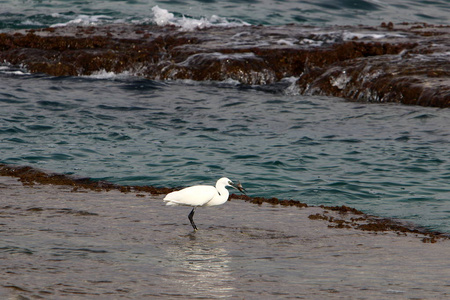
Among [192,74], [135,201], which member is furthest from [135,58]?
[135,201]

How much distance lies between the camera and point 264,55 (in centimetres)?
2184

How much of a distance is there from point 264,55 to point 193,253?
587 inches

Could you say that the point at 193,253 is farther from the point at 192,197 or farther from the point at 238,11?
the point at 238,11

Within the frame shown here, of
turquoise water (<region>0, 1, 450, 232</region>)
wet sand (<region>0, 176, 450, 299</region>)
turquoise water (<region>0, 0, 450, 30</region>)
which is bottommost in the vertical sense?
turquoise water (<region>0, 1, 450, 232</region>)

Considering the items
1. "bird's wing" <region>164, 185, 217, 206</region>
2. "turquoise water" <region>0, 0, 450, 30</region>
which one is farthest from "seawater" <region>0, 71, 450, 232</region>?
"turquoise water" <region>0, 0, 450, 30</region>

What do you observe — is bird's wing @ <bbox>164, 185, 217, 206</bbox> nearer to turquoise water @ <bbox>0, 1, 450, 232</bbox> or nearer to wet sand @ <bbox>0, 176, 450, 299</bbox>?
wet sand @ <bbox>0, 176, 450, 299</bbox>

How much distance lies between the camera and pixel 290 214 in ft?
33.2

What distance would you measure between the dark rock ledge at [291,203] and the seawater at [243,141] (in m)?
0.43

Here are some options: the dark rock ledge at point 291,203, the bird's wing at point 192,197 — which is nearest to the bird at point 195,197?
the bird's wing at point 192,197

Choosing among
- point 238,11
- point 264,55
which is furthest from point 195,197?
point 238,11

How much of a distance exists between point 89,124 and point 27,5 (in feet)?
66.4

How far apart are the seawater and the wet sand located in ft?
5.00

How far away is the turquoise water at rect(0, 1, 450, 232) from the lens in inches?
475

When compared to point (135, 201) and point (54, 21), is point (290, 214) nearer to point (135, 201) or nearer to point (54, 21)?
point (135, 201)
